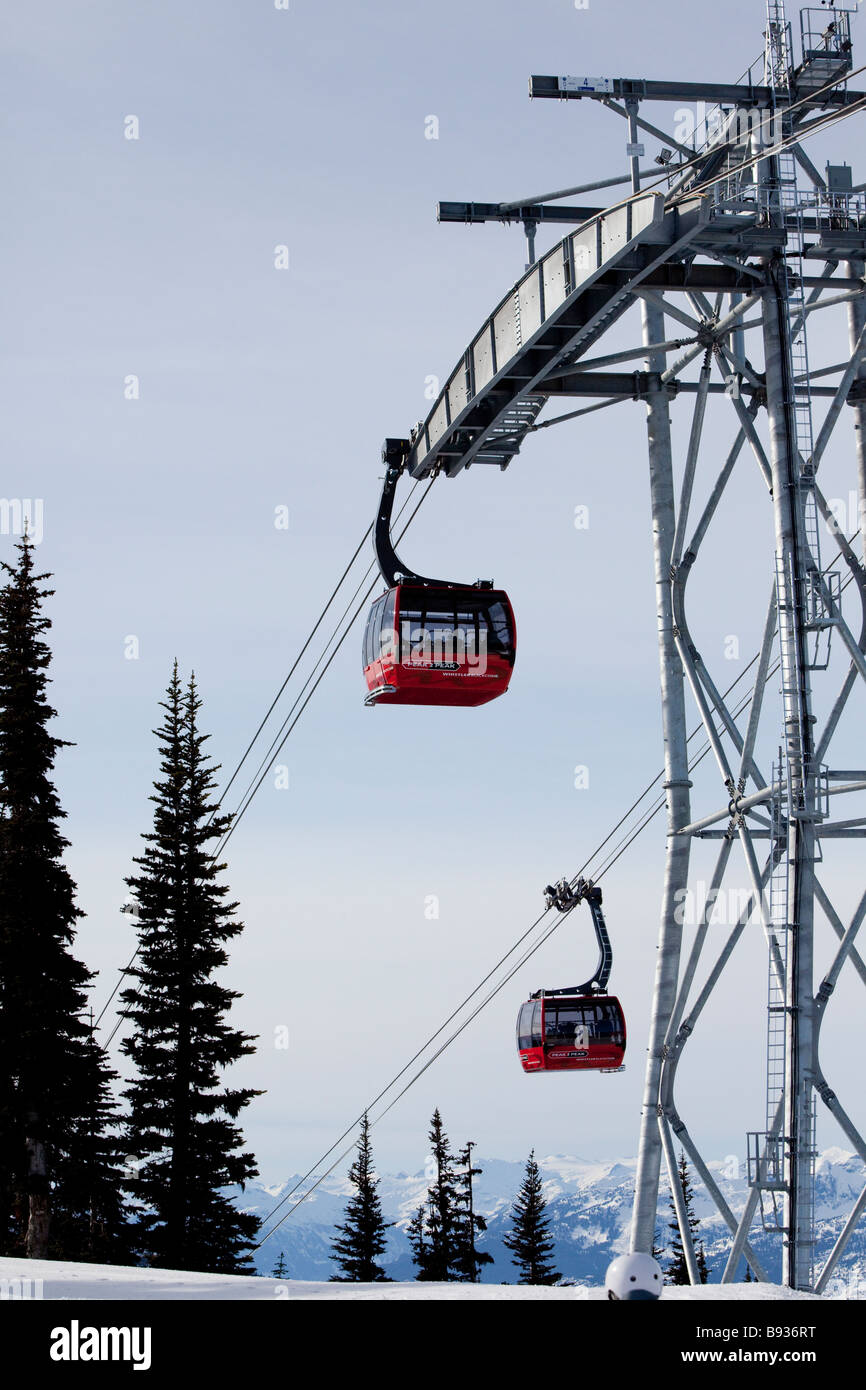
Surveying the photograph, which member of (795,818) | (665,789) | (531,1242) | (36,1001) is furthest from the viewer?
(531,1242)

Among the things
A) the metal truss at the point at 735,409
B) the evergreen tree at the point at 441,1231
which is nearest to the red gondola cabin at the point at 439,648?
the metal truss at the point at 735,409

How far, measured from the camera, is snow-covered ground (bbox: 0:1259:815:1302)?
17.4 metres

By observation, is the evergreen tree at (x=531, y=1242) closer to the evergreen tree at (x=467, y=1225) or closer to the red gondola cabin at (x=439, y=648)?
the evergreen tree at (x=467, y=1225)

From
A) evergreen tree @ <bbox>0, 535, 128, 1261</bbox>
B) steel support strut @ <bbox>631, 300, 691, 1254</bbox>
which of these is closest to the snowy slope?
steel support strut @ <bbox>631, 300, 691, 1254</bbox>

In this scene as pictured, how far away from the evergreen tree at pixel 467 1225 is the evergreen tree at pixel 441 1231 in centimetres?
15

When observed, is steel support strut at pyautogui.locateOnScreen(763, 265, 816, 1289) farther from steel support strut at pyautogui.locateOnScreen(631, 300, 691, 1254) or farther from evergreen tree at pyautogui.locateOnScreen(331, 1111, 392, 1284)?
evergreen tree at pyautogui.locateOnScreen(331, 1111, 392, 1284)

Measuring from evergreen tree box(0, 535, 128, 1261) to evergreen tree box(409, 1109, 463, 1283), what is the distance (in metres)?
31.1

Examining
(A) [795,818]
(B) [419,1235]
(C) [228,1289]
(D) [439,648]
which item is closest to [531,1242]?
(B) [419,1235]

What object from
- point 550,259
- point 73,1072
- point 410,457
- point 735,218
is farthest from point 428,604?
point 73,1072

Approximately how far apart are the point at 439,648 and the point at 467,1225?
49.2m

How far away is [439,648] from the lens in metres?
31.8

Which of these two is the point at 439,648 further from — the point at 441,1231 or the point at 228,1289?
the point at 441,1231
